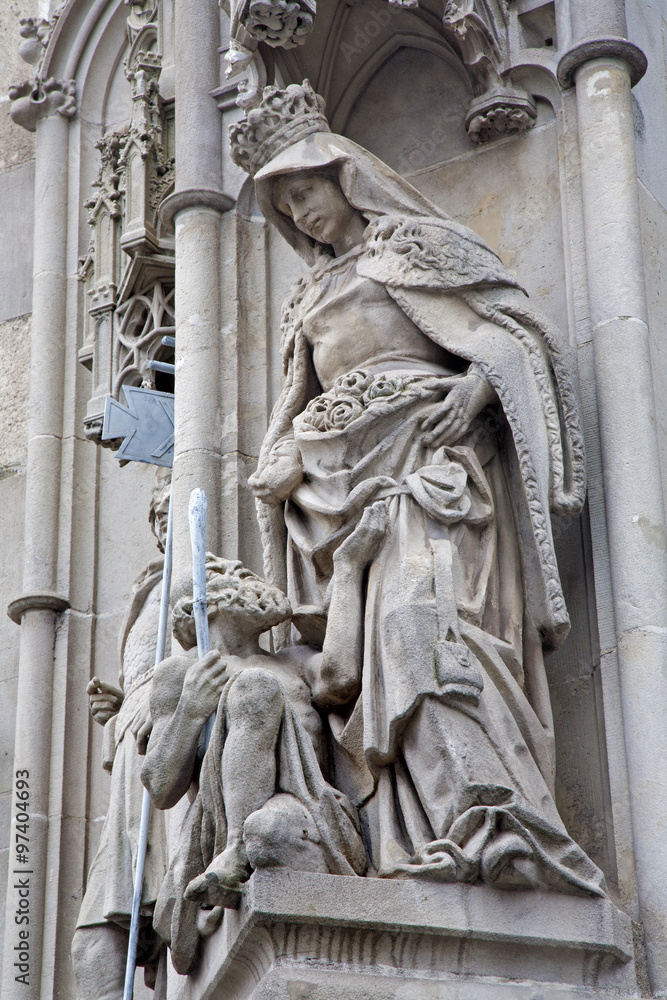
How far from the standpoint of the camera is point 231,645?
607cm

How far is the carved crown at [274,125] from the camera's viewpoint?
6.90 meters

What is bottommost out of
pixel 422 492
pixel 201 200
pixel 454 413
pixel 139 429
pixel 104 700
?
pixel 104 700

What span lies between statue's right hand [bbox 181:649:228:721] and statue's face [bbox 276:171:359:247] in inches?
71.2

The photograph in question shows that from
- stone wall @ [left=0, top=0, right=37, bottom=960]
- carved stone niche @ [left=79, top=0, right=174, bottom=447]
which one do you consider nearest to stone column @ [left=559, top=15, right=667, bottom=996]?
carved stone niche @ [left=79, top=0, right=174, bottom=447]

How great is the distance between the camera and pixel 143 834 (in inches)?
265

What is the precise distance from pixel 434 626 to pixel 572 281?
1763 mm

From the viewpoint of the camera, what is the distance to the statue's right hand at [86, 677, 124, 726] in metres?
7.74

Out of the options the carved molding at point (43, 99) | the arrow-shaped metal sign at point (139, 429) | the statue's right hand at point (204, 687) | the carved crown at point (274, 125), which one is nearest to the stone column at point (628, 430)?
the carved crown at point (274, 125)

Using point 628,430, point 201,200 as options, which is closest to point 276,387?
point 201,200

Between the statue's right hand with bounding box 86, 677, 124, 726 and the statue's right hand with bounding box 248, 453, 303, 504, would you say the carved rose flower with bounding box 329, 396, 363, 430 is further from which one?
the statue's right hand with bounding box 86, 677, 124, 726

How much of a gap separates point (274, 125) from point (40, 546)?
253cm

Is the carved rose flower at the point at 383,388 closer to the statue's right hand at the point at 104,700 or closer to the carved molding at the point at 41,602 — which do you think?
the statue's right hand at the point at 104,700

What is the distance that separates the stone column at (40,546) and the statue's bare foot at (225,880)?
2738 millimetres

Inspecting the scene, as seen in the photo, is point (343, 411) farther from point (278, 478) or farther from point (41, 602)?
point (41, 602)
